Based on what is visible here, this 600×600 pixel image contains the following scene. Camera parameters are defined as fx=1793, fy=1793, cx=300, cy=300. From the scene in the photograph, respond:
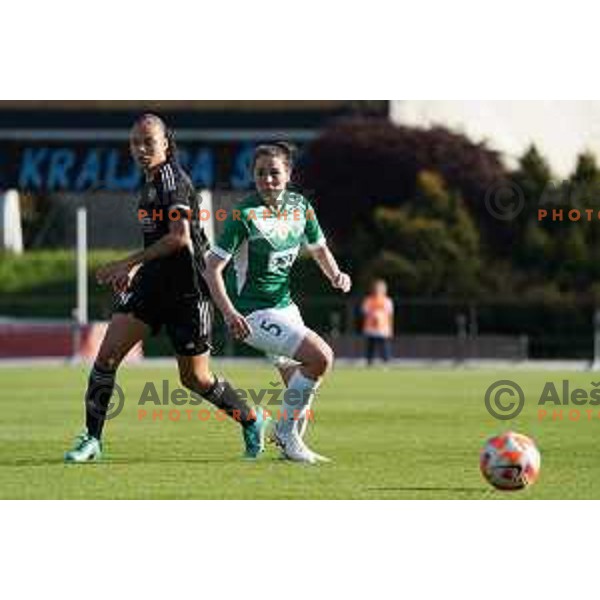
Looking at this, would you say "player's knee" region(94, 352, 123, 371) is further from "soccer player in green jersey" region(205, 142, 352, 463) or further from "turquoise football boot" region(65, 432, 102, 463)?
"soccer player in green jersey" region(205, 142, 352, 463)

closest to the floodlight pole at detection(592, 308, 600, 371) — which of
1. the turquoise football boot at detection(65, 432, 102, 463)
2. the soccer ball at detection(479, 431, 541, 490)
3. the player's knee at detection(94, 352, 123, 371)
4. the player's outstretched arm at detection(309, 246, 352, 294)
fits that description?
the player's outstretched arm at detection(309, 246, 352, 294)

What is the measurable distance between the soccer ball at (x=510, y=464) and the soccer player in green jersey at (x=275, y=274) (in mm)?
1712

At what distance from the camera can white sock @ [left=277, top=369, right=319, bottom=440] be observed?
12.0 meters

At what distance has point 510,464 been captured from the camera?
10570mm

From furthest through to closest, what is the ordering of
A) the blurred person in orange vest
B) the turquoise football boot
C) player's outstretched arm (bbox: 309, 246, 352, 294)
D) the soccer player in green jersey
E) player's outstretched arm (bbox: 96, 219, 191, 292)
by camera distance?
the blurred person in orange vest
the turquoise football boot
player's outstretched arm (bbox: 309, 246, 352, 294)
the soccer player in green jersey
player's outstretched arm (bbox: 96, 219, 191, 292)

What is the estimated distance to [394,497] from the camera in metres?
10.4

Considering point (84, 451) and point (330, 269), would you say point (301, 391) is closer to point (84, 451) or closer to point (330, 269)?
point (330, 269)

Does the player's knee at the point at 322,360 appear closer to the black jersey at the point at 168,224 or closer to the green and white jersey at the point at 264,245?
the green and white jersey at the point at 264,245

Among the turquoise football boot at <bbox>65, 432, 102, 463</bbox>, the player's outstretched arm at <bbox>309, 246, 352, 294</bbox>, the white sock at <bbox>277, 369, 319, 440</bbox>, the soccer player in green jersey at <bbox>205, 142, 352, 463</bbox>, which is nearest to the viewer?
the soccer player in green jersey at <bbox>205, 142, 352, 463</bbox>

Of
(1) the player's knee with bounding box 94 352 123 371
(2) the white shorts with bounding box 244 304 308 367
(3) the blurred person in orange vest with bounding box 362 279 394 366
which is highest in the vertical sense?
(2) the white shorts with bounding box 244 304 308 367

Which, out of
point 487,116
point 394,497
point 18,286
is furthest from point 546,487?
point 487,116

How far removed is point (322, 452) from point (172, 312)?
2148mm

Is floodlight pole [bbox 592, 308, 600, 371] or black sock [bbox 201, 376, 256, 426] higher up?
black sock [bbox 201, 376, 256, 426]

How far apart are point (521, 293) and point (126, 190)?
18598 mm
